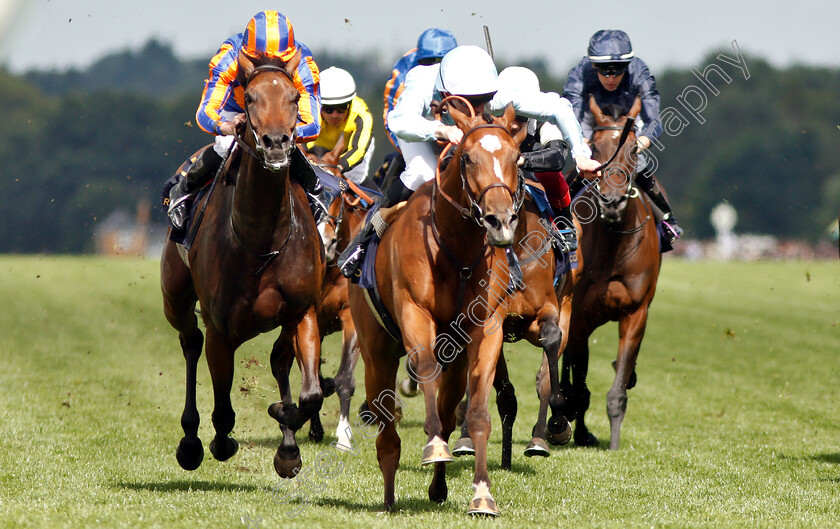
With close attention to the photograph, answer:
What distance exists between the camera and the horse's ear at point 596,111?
339 inches

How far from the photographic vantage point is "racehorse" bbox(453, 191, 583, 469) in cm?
710

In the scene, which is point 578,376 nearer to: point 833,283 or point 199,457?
point 199,457

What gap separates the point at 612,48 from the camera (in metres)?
8.93

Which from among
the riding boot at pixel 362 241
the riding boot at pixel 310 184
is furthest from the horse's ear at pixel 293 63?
the riding boot at pixel 362 241

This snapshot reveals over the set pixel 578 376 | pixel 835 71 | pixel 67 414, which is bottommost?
pixel 67 414

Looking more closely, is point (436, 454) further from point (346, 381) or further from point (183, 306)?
point (346, 381)

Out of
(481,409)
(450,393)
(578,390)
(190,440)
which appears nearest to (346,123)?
(578,390)

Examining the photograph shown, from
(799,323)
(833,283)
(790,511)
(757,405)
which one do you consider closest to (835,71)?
(833,283)

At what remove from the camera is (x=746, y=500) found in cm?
644

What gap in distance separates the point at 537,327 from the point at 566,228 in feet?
3.32

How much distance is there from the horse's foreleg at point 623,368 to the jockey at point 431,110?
206 cm

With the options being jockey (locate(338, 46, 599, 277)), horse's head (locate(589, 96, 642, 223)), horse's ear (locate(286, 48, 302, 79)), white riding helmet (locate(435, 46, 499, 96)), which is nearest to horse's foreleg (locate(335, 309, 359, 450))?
horse's head (locate(589, 96, 642, 223))

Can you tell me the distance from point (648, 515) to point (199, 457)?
118 inches

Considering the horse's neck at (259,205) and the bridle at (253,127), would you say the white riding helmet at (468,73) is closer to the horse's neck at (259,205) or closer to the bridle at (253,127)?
the bridle at (253,127)
